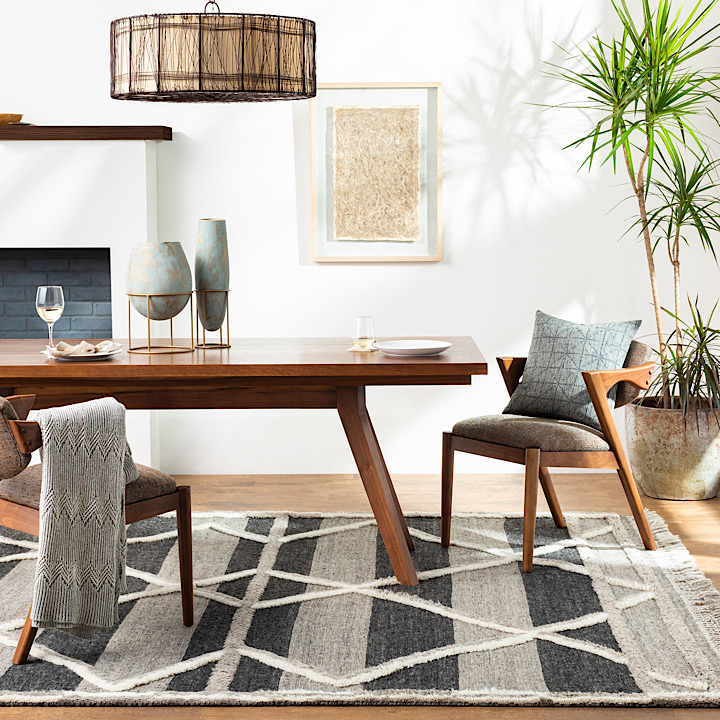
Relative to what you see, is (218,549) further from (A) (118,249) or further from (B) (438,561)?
(A) (118,249)

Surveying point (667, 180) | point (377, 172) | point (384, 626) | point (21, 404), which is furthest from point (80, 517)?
point (667, 180)

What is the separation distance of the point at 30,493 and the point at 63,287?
2364 millimetres

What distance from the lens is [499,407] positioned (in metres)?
4.75

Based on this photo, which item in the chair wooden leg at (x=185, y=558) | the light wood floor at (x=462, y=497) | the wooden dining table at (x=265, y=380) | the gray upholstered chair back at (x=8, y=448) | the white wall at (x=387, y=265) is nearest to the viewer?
the gray upholstered chair back at (x=8, y=448)

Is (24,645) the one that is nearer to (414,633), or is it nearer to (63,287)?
(414,633)

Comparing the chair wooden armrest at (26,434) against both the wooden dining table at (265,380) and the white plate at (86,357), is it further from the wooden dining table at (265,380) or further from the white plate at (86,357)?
the white plate at (86,357)

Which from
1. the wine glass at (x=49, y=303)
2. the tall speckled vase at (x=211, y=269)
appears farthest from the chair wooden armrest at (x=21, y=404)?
the tall speckled vase at (x=211, y=269)

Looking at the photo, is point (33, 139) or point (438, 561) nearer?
point (438, 561)

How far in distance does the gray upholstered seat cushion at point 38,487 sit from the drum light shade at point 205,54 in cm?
113

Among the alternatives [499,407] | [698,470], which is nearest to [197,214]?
[499,407]

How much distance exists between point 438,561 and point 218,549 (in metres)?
0.83

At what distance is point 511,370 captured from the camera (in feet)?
12.5

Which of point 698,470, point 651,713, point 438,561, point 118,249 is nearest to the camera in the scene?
point 651,713

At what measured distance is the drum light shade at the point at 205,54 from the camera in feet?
8.89
